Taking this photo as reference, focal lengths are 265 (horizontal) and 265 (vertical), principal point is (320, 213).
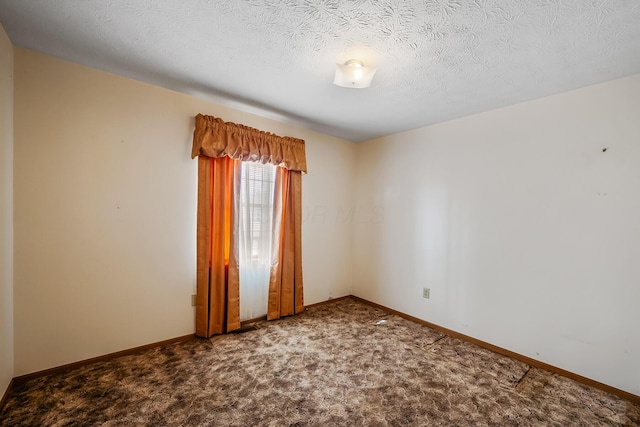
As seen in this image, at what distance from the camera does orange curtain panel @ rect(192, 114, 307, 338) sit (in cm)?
255

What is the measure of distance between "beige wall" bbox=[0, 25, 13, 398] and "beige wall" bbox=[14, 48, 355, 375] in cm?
6

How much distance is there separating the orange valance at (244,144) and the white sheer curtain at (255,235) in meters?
0.16

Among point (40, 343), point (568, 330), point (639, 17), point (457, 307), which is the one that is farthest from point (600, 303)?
point (40, 343)

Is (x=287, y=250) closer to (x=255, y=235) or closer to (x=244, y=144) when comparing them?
(x=255, y=235)

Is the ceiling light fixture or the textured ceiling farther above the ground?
the textured ceiling

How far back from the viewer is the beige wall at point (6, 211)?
5.43ft

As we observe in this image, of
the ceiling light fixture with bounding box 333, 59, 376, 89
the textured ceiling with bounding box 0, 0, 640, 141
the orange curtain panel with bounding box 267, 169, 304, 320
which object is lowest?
the orange curtain panel with bounding box 267, 169, 304, 320

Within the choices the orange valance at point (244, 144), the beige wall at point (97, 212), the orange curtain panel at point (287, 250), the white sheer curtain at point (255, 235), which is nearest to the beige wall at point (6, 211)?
the beige wall at point (97, 212)

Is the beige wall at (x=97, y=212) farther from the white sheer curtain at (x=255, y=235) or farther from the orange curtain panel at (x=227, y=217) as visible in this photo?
the white sheer curtain at (x=255, y=235)

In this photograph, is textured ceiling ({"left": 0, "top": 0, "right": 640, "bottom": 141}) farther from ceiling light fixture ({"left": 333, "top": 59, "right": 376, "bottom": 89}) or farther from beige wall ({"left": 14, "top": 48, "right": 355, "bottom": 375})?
beige wall ({"left": 14, "top": 48, "right": 355, "bottom": 375})

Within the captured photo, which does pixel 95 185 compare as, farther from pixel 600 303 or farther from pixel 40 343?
pixel 600 303

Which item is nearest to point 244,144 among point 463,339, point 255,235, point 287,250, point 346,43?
point 255,235

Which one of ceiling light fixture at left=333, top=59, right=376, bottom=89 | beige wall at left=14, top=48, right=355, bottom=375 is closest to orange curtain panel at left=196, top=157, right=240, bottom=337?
beige wall at left=14, top=48, right=355, bottom=375

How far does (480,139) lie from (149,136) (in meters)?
3.19
